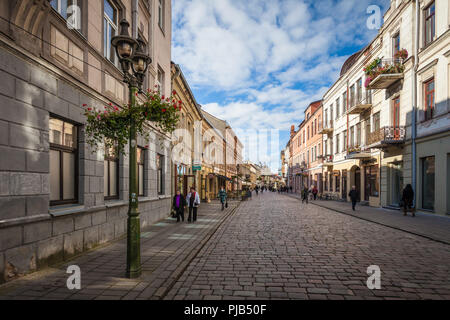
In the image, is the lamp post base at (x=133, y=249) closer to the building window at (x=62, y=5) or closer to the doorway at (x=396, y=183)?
the building window at (x=62, y=5)

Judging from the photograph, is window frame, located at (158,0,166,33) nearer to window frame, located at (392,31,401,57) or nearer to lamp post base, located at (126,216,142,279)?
lamp post base, located at (126,216,142,279)

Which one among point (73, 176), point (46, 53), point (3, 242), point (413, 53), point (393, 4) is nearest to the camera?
point (3, 242)

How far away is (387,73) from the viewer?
52.7 feet

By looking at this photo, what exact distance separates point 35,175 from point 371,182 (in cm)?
2157

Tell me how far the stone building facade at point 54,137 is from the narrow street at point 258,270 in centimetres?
59

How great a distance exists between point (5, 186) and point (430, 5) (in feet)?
62.8

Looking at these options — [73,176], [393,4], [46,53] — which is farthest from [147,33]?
[393,4]

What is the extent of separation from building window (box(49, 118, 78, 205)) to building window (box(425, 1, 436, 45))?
17.1m

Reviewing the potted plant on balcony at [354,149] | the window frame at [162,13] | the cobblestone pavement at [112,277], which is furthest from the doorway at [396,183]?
the window frame at [162,13]

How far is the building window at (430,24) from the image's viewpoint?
13.7 metres

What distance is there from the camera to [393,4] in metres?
17.3

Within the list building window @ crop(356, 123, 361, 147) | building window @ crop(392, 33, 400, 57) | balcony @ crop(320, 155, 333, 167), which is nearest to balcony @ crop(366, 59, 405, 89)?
building window @ crop(392, 33, 400, 57)

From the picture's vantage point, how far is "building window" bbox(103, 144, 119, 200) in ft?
26.8
